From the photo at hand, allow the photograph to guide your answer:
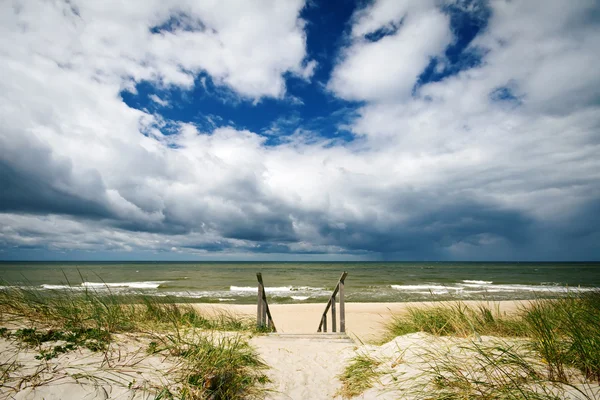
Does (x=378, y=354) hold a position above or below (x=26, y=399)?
below

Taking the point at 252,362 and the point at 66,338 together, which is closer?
the point at 66,338

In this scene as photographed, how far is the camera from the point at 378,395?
378cm

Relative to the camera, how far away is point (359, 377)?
4.44 m

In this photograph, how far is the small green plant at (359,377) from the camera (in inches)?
163

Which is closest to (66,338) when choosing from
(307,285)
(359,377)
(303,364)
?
(303,364)

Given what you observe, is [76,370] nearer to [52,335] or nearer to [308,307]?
[52,335]

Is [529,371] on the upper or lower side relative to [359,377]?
upper

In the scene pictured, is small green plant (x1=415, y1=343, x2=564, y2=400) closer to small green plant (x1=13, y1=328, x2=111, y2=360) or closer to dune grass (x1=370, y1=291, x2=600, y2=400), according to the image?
dune grass (x1=370, y1=291, x2=600, y2=400)

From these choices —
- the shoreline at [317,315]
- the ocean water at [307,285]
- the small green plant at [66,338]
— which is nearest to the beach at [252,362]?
the small green plant at [66,338]

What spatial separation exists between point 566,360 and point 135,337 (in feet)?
19.9

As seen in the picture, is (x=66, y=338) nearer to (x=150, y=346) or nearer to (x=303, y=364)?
(x=150, y=346)

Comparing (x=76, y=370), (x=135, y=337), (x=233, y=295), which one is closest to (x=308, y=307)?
(x=233, y=295)

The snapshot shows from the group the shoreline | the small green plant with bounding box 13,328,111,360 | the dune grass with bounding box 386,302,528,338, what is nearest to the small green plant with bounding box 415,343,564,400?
the dune grass with bounding box 386,302,528,338

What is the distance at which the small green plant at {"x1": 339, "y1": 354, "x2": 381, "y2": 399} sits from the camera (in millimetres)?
4141
